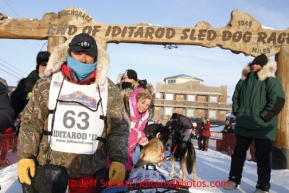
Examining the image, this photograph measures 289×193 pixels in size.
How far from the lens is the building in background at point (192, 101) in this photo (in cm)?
5534

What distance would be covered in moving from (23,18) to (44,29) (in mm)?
596

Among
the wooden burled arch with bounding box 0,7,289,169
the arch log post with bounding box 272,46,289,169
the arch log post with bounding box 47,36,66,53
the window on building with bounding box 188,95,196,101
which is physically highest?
the window on building with bounding box 188,95,196,101

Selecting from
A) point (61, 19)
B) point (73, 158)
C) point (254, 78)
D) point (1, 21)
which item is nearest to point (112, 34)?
point (61, 19)

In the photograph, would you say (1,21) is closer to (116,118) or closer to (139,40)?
(139,40)

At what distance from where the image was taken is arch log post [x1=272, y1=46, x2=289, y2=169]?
6252 millimetres

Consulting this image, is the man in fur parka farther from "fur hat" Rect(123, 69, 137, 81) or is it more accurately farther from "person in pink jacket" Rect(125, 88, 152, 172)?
"fur hat" Rect(123, 69, 137, 81)

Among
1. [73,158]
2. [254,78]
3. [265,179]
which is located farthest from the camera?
[254,78]

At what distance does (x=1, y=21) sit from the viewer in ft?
23.0

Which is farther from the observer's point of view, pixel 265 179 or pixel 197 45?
pixel 197 45

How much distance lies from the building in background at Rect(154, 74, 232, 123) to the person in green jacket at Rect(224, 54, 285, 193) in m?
49.8

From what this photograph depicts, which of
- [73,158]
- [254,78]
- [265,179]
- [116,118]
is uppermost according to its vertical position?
[254,78]

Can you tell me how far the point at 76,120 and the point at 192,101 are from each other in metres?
55.2

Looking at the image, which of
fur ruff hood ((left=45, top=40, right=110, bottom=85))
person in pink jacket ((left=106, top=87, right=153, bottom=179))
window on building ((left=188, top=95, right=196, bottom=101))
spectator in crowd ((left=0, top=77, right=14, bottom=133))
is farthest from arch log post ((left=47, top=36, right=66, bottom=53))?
window on building ((left=188, top=95, right=196, bottom=101))

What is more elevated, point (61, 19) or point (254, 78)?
point (61, 19)
